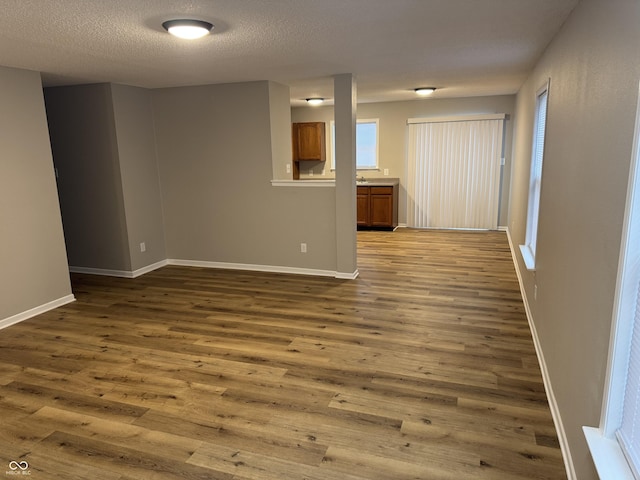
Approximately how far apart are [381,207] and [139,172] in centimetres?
413

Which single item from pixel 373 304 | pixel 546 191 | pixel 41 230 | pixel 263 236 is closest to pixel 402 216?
pixel 263 236

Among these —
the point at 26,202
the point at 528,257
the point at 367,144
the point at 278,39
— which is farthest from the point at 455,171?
the point at 26,202

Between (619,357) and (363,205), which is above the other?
(619,357)

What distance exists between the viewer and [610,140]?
5.40 ft

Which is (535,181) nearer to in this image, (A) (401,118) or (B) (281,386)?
(B) (281,386)

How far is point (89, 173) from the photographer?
5.28 m

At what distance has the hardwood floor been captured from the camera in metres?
2.13

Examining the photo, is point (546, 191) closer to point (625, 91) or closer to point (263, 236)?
point (625, 91)

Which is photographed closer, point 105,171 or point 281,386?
point 281,386

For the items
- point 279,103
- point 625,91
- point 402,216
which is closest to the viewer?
point 625,91

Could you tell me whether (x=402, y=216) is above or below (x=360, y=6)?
below

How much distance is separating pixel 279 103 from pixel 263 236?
1629 millimetres

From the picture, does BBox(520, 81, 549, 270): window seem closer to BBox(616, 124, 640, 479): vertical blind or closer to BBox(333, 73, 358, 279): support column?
BBox(333, 73, 358, 279): support column

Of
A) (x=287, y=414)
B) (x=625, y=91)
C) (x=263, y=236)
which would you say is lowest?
(x=287, y=414)
